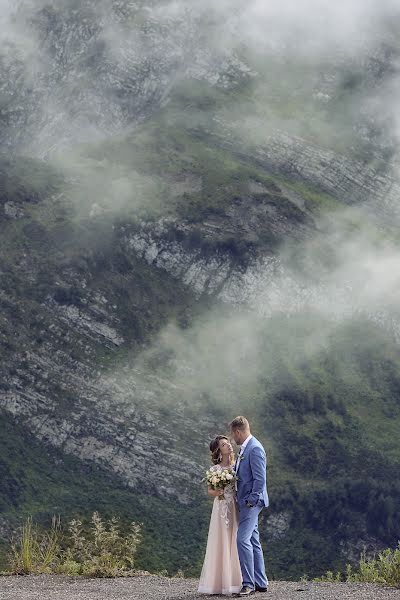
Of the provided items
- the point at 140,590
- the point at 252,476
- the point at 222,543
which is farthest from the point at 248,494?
the point at 140,590

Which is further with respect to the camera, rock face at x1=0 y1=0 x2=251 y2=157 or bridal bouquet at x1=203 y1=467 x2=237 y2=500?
rock face at x1=0 y1=0 x2=251 y2=157

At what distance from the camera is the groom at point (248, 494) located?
71.2ft

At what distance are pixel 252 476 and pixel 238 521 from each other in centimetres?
119

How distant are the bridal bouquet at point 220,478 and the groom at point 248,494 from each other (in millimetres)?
165

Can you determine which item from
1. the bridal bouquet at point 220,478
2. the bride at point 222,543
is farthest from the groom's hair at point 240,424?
the bridal bouquet at point 220,478

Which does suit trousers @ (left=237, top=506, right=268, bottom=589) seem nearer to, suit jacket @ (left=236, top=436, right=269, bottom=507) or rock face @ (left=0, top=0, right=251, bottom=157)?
suit jacket @ (left=236, top=436, right=269, bottom=507)

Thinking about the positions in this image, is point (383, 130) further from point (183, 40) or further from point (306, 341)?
point (306, 341)

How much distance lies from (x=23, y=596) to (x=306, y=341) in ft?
367

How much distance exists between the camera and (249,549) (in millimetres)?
21781

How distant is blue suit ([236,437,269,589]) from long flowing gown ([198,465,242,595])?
13.5 inches

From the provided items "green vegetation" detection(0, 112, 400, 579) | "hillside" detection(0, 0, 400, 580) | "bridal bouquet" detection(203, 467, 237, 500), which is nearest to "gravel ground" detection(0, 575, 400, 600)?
"bridal bouquet" detection(203, 467, 237, 500)

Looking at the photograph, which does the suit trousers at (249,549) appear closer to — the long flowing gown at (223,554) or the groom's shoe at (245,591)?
the groom's shoe at (245,591)

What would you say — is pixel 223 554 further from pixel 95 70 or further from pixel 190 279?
pixel 95 70

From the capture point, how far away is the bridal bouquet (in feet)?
72.9
